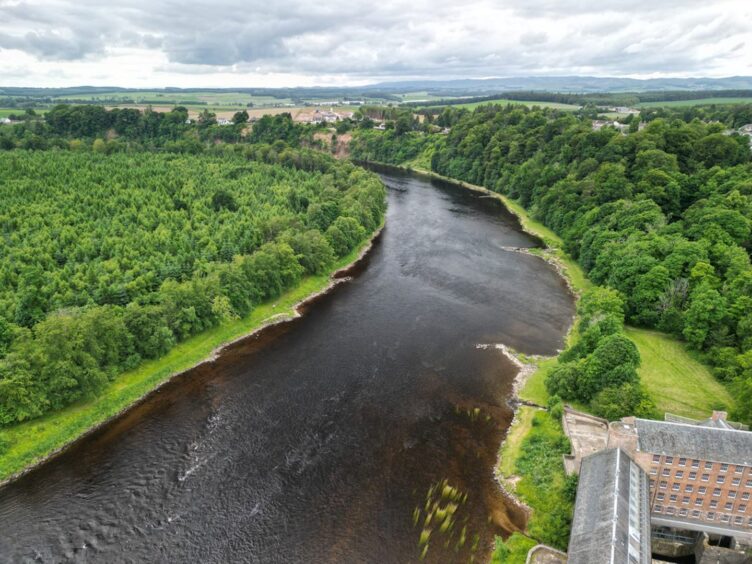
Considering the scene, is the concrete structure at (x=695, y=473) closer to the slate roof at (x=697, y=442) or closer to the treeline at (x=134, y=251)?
the slate roof at (x=697, y=442)

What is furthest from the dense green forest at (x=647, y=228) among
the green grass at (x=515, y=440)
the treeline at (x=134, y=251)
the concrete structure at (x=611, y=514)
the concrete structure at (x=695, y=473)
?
the treeline at (x=134, y=251)

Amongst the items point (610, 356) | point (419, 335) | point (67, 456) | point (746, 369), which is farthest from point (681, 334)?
point (67, 456)

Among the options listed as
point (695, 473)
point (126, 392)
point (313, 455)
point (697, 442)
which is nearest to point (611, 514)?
point (695, 473)

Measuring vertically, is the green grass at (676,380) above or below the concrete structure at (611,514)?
below

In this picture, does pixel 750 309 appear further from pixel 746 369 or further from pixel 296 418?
pixel 296 418

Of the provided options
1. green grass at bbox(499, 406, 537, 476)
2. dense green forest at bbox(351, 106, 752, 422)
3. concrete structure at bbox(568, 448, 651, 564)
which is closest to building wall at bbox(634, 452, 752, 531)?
concrete structure at bbox(568, 448, 651, 564)

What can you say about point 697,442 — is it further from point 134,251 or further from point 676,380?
point 134,251
